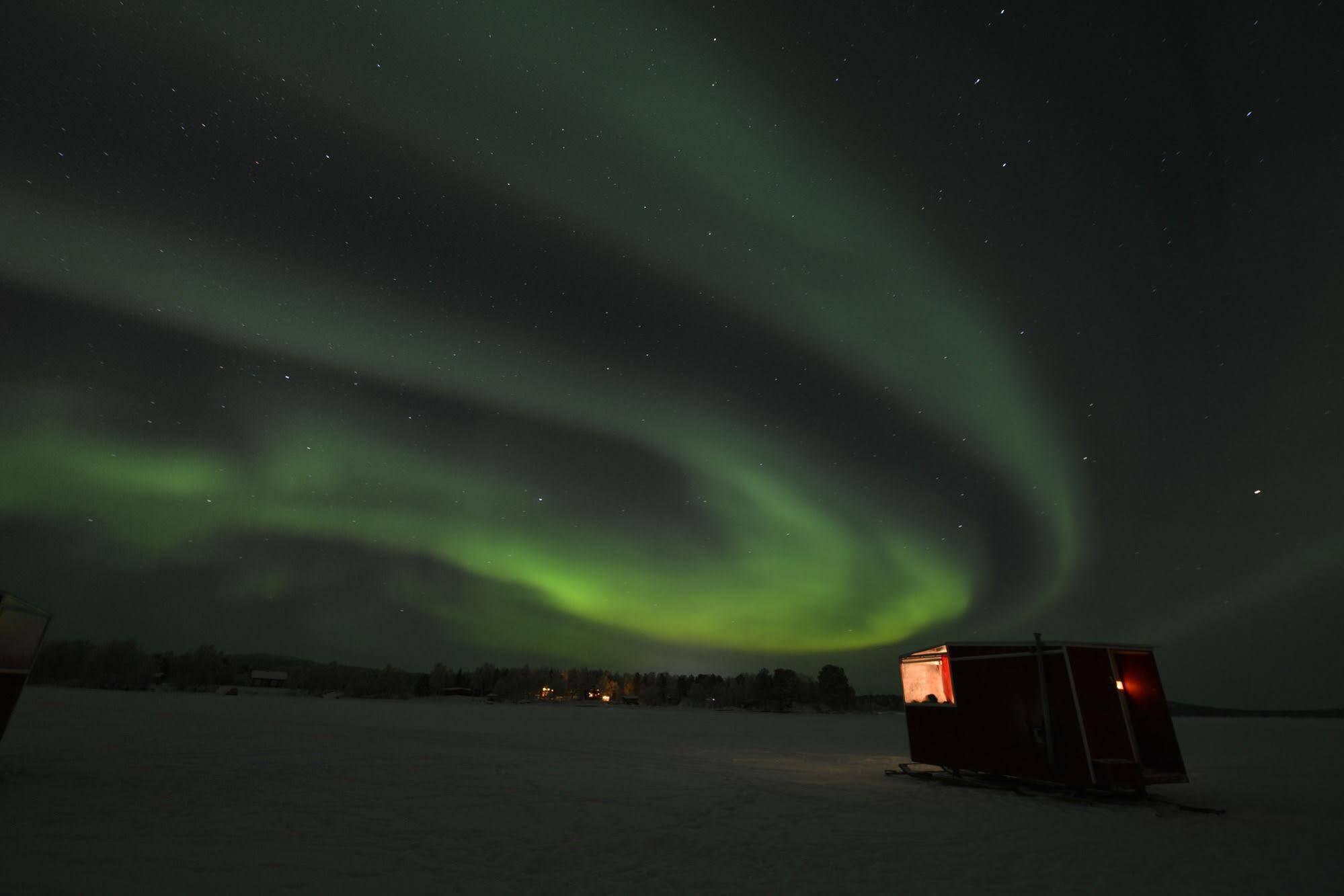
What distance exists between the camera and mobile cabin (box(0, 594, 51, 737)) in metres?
11.5

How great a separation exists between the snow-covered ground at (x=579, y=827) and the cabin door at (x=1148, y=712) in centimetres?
94

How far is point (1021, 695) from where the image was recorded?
16.5 metres

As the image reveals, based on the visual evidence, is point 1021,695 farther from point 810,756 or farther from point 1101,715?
point 810,756

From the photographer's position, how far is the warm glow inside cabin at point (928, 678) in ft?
61.9

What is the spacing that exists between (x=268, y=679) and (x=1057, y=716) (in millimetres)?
143033

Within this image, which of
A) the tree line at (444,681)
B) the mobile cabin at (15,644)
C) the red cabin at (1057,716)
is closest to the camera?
the mobile cabin at (15,644)

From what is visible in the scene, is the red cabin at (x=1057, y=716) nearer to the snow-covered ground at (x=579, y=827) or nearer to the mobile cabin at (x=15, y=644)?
the snow-covered ground at (x=579, y=827)

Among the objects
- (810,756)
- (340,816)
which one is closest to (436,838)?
(340,816)

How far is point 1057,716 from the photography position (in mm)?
15609

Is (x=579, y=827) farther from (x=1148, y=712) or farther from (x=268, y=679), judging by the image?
(x=268, y=679)

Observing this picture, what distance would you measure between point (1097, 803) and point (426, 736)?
24523 millimetres

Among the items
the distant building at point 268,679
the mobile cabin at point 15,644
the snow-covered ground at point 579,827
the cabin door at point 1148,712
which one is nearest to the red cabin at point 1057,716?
the cabin door at point 1148,712

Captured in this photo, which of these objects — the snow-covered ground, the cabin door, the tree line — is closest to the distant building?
the tree line

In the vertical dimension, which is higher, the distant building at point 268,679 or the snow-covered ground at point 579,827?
the distant building at point 268,679
